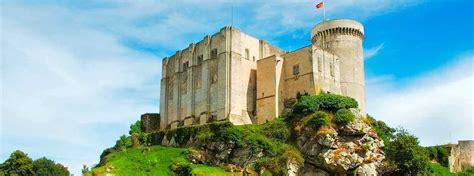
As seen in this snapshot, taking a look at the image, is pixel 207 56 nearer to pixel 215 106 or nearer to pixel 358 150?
pixel 215 106

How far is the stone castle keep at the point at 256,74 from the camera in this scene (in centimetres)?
5869

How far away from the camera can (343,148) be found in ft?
169

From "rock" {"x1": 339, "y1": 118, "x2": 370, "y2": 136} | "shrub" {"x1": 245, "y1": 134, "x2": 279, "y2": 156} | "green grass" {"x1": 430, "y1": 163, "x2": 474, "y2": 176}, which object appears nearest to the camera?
"shrub" {"x1": 245, "y1": 134, "x2": 279, "y2": 156}

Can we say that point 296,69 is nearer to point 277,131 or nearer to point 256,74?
point 256,74

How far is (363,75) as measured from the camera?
64438mm

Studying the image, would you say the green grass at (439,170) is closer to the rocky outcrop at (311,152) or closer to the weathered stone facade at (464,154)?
the weathered stone facade at (464,154)

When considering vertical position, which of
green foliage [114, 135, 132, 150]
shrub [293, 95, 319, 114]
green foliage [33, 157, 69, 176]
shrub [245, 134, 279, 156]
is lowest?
green foliage [33, 157, 69, 176]

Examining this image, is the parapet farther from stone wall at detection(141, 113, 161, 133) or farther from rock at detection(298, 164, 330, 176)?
stone wall at detection(141, 113, 161, 133)

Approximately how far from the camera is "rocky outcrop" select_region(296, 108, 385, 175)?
50.8 metres

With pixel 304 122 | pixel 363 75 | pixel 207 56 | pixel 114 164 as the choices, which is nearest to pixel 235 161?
pixel 304 122

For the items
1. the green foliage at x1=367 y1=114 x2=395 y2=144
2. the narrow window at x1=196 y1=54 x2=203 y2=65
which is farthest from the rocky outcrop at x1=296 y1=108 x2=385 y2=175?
the narrow window at x1=196 y1=54 x2=203 y2=65

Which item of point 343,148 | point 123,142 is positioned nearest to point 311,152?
point 343,148

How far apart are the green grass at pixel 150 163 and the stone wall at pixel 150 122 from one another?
1196 cm

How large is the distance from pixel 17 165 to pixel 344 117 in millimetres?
38194
